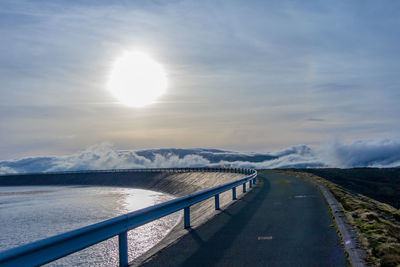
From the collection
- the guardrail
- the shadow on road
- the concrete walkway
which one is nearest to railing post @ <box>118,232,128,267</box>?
the guardrail

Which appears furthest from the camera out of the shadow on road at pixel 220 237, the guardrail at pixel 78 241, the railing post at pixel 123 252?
the shadow on road at pixel 220 237

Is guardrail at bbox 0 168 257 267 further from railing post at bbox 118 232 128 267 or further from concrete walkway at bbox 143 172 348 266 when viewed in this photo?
concrete walkway at bbox 143 172 348 266

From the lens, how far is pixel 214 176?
70.6 meters

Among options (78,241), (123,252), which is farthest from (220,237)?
(78,241)

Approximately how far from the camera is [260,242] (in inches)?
370

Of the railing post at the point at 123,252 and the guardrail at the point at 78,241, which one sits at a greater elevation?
the guardrail at the point at 78,241

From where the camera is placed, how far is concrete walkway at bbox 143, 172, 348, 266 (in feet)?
25.4

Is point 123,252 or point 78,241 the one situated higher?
point 78,241

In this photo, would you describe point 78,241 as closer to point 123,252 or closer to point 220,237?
point 123,252

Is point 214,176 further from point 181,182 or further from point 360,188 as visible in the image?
point 360,188

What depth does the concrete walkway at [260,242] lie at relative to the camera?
25.4ft

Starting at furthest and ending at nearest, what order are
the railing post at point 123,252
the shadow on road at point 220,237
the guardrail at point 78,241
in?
the shadow on road at point 220,237
the railing post at point 123,252
the guardrail at point 78,241

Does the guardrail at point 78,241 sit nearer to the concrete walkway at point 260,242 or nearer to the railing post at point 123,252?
the railing post at point 123,252

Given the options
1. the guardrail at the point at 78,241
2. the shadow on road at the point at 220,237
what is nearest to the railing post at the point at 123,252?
the guardrail at the point at 78,241
